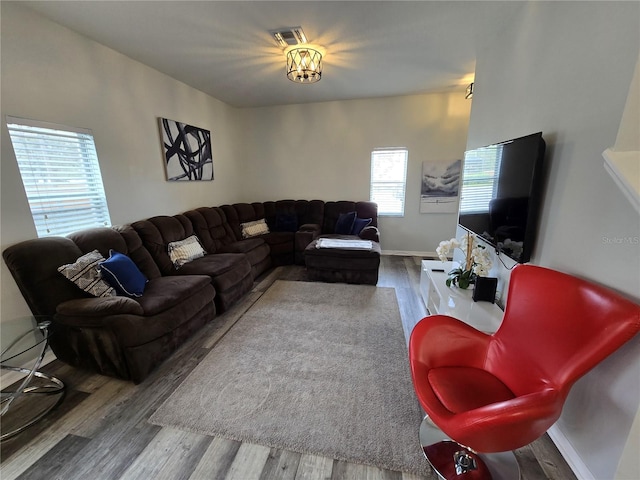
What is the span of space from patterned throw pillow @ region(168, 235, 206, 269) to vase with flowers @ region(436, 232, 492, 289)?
9.06 ft

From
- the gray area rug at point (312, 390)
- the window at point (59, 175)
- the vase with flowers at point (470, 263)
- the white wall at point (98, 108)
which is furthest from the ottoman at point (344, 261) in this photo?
the window at point (59, 175)

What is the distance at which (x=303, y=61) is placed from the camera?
2.57 meters

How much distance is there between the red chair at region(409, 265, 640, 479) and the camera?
968mm

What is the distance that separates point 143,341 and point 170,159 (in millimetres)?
2455

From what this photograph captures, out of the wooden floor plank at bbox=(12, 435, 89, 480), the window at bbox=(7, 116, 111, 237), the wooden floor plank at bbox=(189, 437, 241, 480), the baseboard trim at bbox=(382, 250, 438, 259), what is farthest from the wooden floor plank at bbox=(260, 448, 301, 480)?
the baseboard trim at bbox=(382, 250, 438, 259)

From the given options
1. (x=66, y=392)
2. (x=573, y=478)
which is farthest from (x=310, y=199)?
(x=573, y=478)

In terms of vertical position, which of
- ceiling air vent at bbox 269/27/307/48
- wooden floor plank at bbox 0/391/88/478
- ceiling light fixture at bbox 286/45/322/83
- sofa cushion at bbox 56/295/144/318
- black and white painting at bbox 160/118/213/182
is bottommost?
wooden floor plank at bbox 0/391/88/478

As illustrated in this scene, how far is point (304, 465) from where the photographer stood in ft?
4.36

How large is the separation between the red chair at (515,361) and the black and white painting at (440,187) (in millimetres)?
3338

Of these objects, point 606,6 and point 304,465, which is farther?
point 304,465

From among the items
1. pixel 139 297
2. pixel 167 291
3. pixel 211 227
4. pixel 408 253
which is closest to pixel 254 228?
pixel 211 227

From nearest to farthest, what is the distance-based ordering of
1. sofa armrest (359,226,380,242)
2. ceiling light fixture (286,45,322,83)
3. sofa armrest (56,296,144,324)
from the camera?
sofa armrest (56,296,144,324) → ceiling light fixture (286,45,322,83) → sofa armrest (359,226,380,242)

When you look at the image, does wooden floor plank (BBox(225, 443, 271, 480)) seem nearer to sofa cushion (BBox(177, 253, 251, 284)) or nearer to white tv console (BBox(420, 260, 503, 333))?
white tv console (BBox(420, 260, 503, 333))

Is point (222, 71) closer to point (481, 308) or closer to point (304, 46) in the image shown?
point (304, 46)
